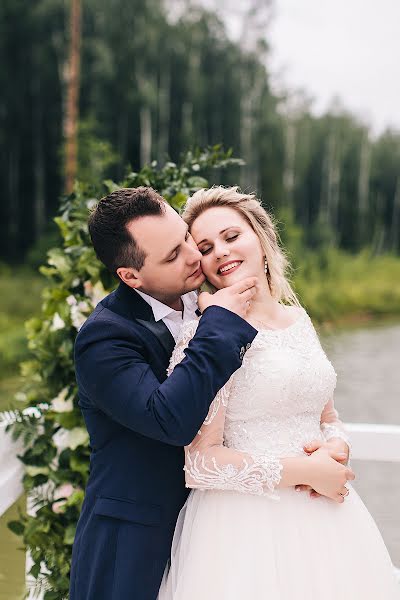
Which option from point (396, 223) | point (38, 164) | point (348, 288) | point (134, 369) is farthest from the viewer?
point (396, 223)

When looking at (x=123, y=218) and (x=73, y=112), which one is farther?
(x=73, y=112)

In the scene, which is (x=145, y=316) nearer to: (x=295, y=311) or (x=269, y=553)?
(x=295, y=311)

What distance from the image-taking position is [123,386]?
161cm

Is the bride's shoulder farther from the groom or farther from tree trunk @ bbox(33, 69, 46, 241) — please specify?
tree trunk @ bbox(33, 69, 46, 241)

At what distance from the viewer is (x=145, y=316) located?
1.80m

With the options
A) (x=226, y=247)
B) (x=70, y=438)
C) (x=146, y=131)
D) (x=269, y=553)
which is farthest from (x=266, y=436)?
(x=146, y=131)

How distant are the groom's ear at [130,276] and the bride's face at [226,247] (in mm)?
198

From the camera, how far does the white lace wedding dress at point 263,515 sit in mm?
1727

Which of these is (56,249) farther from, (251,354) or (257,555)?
(257,555)

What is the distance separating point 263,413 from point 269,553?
1.06ft

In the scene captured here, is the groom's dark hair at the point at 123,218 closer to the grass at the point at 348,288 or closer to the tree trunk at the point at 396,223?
the grass at the point at 348,288

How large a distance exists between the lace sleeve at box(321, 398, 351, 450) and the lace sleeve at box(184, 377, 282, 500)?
1.01 feet

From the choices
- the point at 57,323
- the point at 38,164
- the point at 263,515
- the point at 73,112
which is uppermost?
the point at 57,323

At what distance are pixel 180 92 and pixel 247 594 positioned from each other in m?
21.1
